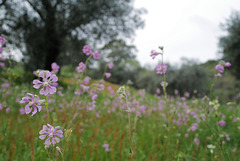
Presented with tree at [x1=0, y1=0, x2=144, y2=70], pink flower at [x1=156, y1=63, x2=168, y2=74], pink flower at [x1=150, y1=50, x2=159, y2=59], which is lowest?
pink flower at [x1=156, y1=63, x2=168, y2=74]

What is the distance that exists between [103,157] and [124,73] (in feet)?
67.2

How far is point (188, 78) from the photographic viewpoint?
14.3m

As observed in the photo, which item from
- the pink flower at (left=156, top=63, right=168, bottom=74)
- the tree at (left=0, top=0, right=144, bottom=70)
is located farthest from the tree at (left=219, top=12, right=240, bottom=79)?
the pink flower at (left=156, top=63, right=168, bottom=74)

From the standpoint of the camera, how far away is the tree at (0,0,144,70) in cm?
880

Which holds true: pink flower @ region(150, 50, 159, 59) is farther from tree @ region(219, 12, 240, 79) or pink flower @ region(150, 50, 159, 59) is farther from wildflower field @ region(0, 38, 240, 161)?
tree @ region(219, 12, 240, 79)

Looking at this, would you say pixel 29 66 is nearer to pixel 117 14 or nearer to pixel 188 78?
pixel 117 14

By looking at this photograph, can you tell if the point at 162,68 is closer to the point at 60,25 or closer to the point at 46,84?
the point at 46,84

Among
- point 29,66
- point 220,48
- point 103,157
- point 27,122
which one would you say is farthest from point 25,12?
point 220,48

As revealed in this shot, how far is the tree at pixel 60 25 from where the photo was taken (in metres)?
8.80

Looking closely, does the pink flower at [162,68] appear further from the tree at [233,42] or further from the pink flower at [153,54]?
the tree at [233,42]

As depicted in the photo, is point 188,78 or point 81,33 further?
point 188,78

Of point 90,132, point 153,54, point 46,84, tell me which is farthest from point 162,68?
point 90,132

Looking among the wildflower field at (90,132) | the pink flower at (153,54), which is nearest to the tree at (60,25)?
the wildflower field at (90,132)

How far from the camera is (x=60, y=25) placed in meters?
9.57
